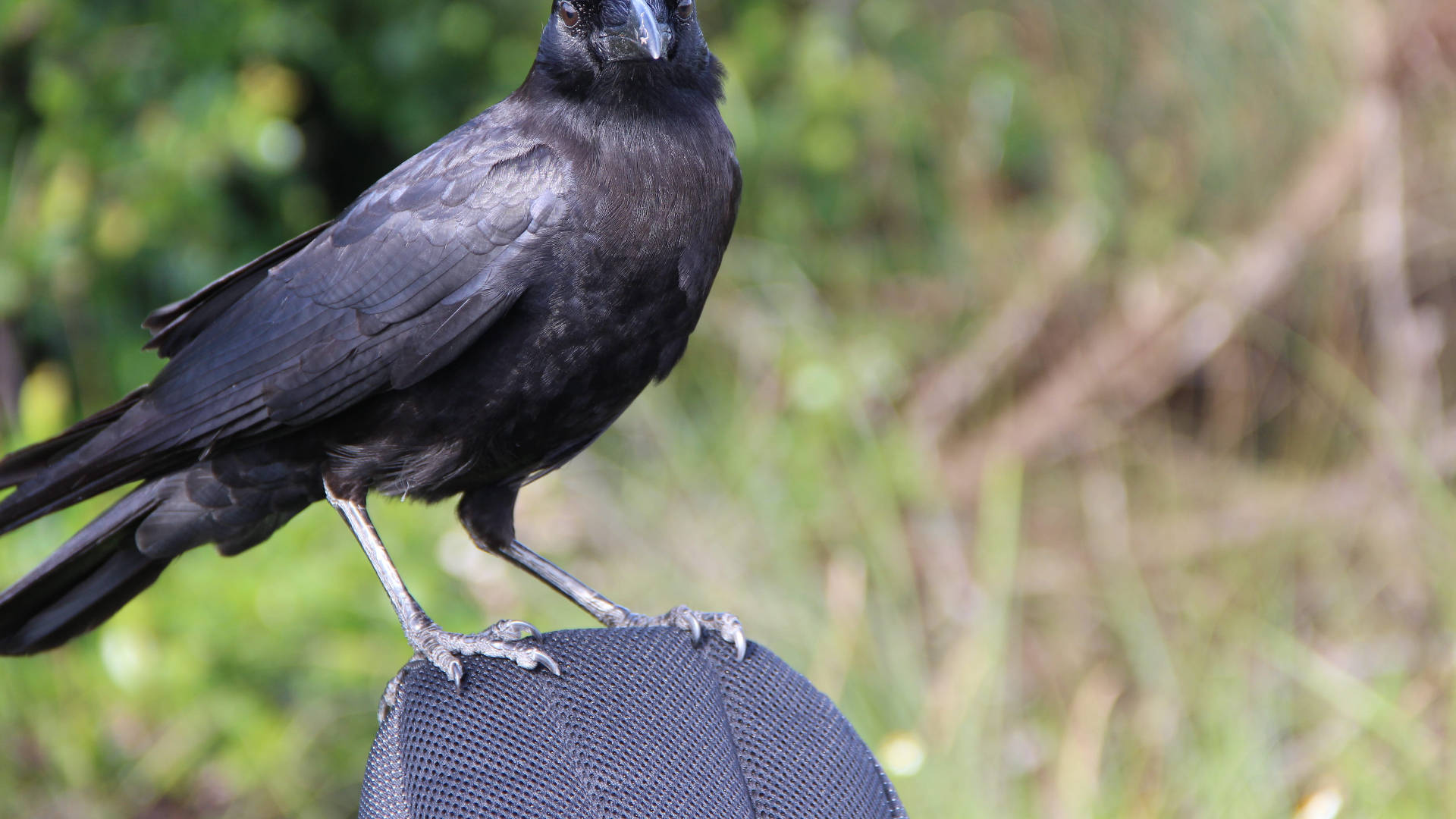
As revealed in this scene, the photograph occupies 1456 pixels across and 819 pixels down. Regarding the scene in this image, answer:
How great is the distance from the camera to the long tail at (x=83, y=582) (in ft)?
7.91

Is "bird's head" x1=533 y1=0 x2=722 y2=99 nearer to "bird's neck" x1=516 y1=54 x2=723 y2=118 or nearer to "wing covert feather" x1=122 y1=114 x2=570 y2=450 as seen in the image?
"bird's neck" x1=516 y1=54 x2=723 y2=118

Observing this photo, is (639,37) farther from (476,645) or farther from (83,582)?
(83,582)

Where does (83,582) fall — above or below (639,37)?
below

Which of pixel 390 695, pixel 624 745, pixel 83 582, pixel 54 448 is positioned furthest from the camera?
pixel 83 582

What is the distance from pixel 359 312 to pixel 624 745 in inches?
39.4

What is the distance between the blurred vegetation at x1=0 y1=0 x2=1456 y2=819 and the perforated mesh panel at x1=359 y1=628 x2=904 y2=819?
4.15 ft

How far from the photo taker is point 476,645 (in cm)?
207

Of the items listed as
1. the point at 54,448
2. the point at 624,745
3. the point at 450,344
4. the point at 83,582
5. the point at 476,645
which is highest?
the point at 450,344

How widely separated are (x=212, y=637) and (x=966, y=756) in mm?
2046

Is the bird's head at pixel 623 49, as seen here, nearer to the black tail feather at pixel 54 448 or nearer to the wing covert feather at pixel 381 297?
the wing covert feather at pixel 381 297

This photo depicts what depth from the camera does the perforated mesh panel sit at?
1611mm

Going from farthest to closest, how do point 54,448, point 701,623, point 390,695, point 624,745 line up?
point 54,448, point 701,623, point 390,695, point 624,745

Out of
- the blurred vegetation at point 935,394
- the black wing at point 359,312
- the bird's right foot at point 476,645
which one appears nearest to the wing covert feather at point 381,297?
the black wing at point 359,312

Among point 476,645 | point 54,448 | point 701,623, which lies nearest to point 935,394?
point 701,623
